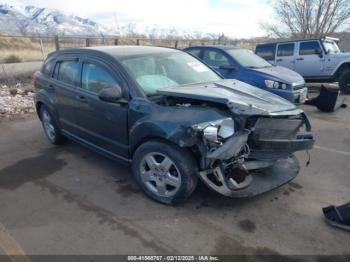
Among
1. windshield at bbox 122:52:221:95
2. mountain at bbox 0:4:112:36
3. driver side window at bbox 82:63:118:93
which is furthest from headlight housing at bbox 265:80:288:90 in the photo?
mountain at bbox 0:4:112:36

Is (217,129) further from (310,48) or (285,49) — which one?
(285,49)

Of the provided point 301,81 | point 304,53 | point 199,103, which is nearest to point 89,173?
point 199,103

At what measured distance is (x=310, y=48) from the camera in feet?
37.0

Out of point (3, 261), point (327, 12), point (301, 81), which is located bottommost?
point (3, 261)

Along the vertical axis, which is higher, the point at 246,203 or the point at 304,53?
the point at 304,53

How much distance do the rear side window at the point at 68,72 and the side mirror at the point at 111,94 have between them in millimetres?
1070

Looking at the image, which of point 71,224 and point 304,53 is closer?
point 71,224

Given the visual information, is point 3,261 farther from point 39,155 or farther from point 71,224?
point 39,155

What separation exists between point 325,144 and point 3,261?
5.14 metres

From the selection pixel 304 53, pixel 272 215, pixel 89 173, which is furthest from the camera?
pixel 304 53

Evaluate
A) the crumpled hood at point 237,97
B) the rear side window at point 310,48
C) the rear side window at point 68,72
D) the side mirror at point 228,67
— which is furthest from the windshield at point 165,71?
the rear side window at point 310,48

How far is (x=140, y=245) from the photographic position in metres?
2.82

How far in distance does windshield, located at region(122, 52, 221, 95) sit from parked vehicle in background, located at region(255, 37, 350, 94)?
8.02 metres

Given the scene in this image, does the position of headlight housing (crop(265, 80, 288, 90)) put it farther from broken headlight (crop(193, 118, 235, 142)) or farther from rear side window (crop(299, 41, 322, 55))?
rear side window (crop(299, 41, 322, 55))
